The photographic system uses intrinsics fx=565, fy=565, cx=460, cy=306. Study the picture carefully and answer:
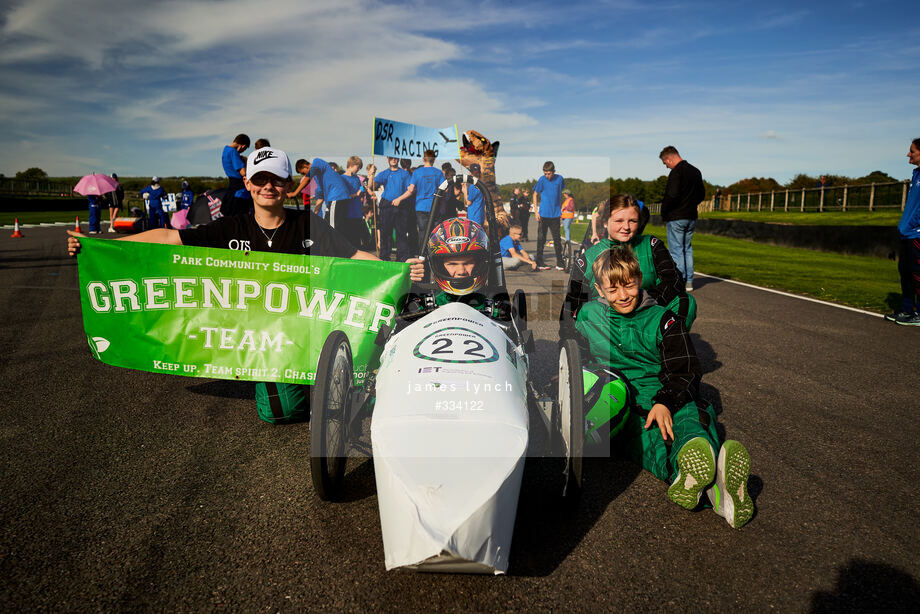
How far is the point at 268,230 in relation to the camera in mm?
4461

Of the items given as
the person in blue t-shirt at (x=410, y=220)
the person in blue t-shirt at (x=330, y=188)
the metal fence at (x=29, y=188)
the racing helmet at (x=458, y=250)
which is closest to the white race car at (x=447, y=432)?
the racing helmet at (x=458, y=250)

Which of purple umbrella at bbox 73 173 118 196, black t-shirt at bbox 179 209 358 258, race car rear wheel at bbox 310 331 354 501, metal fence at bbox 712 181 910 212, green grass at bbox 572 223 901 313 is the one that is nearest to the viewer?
race car rear wheel at bbox 310 331 354 501

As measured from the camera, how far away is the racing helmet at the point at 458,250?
153 inches

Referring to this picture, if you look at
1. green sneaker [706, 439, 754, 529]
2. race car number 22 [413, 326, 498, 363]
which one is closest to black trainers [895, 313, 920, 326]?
green sneaker [706, 439, 754, 529]

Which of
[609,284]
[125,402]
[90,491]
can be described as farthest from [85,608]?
[609,284]

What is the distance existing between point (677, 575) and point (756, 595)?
0.31 meters

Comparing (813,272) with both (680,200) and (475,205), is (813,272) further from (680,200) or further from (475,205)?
(475,205)

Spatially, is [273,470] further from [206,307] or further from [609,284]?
[609,284]

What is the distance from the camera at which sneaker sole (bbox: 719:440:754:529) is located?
2.85 m

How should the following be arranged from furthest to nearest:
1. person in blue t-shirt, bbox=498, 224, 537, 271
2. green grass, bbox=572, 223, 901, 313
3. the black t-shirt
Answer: person in blue t-shirt, bbox=498, 224, 537, 271, green grass, bbox=572, 223, 901, 313, the black t-shirt

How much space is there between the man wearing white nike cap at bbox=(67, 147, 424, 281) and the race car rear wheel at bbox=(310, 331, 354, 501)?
1.11 meters

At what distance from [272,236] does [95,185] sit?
66.0ft

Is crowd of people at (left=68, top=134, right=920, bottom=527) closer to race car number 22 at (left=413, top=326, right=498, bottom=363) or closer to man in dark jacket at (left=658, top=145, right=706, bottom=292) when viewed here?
race car number 22 at (left=413, top=326, right=498, bottom=363)

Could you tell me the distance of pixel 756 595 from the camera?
7.87 feet
